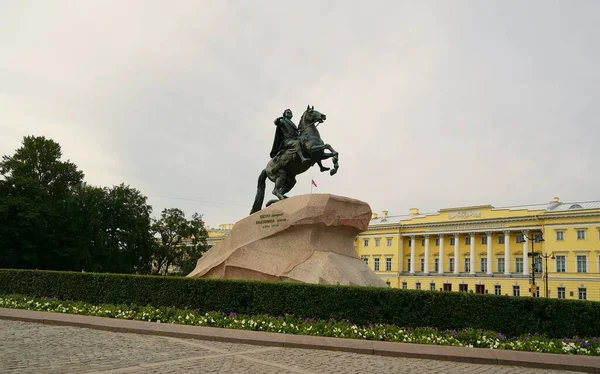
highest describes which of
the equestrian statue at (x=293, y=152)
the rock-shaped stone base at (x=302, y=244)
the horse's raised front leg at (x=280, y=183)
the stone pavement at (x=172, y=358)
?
the equestrian statue at (x=293, y=152)

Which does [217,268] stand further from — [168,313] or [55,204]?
[55,204]

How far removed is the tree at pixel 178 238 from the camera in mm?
60037

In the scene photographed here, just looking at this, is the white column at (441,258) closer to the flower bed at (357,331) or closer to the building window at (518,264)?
the building window at (518,264)

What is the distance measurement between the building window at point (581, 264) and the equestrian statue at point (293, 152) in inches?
2380

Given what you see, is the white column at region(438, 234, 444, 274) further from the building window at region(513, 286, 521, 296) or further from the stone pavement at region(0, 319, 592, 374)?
the stone pavement at region(0, 319, 592, 374)

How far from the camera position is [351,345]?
9953mm

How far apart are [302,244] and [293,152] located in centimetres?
322

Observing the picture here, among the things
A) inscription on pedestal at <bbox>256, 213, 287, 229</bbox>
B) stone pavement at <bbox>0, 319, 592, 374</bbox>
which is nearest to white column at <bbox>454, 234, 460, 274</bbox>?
inscription on pedestal at <bbox>256, 213, 287, 229</bbox>

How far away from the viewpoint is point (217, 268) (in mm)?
16453

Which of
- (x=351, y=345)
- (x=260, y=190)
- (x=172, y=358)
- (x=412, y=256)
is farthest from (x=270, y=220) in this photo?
(x=412, y=256)

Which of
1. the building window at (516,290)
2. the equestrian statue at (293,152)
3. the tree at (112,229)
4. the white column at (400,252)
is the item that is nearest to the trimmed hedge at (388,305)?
the equestrian statue at (293,152)

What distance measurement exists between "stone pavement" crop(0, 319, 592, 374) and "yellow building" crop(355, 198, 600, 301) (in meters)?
51.7

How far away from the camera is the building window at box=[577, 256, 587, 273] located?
6500 cm

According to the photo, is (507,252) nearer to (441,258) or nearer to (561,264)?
(561,264)
